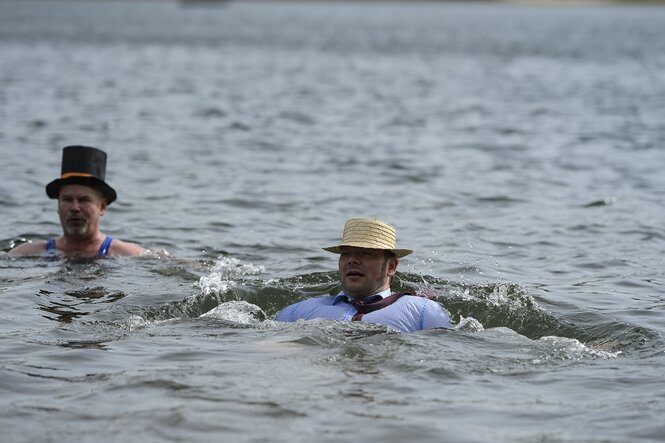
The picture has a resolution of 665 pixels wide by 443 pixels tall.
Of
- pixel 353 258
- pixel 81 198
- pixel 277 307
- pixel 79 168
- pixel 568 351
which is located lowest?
pixel 277 307

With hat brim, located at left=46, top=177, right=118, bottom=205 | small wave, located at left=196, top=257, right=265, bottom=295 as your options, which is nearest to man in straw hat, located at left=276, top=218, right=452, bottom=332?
small wave, located at left=196, top=257, right=265, bottom=295

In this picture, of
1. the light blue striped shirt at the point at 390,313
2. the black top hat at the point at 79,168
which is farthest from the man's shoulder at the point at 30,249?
the light blue striped shirt at the point at 390,313

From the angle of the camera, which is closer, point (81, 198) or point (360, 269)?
point (360, 269)

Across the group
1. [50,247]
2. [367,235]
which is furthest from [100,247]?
[367,235]

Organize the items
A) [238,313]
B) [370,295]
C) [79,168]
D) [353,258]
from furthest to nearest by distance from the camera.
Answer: [79,168] → [238,313] → [370,295] → [353,258]

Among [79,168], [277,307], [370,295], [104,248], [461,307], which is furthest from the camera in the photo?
[104,248]

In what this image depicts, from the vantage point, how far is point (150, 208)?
1925 cm

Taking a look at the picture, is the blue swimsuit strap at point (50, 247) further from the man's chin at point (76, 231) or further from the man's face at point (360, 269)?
the man's face at point (360, 269)

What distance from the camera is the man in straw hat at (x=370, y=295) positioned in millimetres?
11117

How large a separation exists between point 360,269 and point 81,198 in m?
4.46

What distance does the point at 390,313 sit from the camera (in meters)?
11.1

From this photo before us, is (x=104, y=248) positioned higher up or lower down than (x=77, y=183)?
lower down

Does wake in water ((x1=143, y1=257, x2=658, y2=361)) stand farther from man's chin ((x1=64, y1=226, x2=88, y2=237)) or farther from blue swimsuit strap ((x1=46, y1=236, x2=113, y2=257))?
man's chin ((x1=64, y1=226, x2=88, y2=237))

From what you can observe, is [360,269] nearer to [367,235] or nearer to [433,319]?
[367,235]
